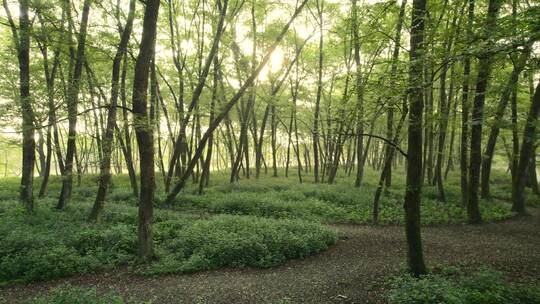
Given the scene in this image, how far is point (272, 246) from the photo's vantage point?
28.6 feet

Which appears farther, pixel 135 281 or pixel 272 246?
pixel 272 246

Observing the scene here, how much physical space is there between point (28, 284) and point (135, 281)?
2.59m

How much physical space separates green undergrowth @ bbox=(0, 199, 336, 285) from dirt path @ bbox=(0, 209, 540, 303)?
341mm

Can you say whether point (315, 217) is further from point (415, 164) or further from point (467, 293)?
point (467, 293)

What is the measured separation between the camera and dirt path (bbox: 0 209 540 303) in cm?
630

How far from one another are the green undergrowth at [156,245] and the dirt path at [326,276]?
34cm

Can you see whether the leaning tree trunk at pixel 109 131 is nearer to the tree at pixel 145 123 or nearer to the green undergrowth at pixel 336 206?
the tree at pixel 145 123

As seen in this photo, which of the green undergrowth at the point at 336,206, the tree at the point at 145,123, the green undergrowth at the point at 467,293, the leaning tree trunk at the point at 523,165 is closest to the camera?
the green undergrowth at the point at 467,293

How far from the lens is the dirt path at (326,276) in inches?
248

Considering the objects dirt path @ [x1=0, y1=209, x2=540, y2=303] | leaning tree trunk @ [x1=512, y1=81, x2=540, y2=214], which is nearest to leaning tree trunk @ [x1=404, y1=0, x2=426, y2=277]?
dirt path @ [x1=0, y1=209, x2=540, y2=303]

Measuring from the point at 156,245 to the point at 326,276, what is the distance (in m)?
5.46

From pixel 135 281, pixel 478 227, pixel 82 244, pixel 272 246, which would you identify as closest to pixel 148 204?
pixel 135 281

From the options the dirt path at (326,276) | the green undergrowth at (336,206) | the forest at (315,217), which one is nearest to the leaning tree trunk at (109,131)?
the forest at (315,217)

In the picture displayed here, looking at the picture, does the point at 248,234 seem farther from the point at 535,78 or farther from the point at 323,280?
the point at 535,78
